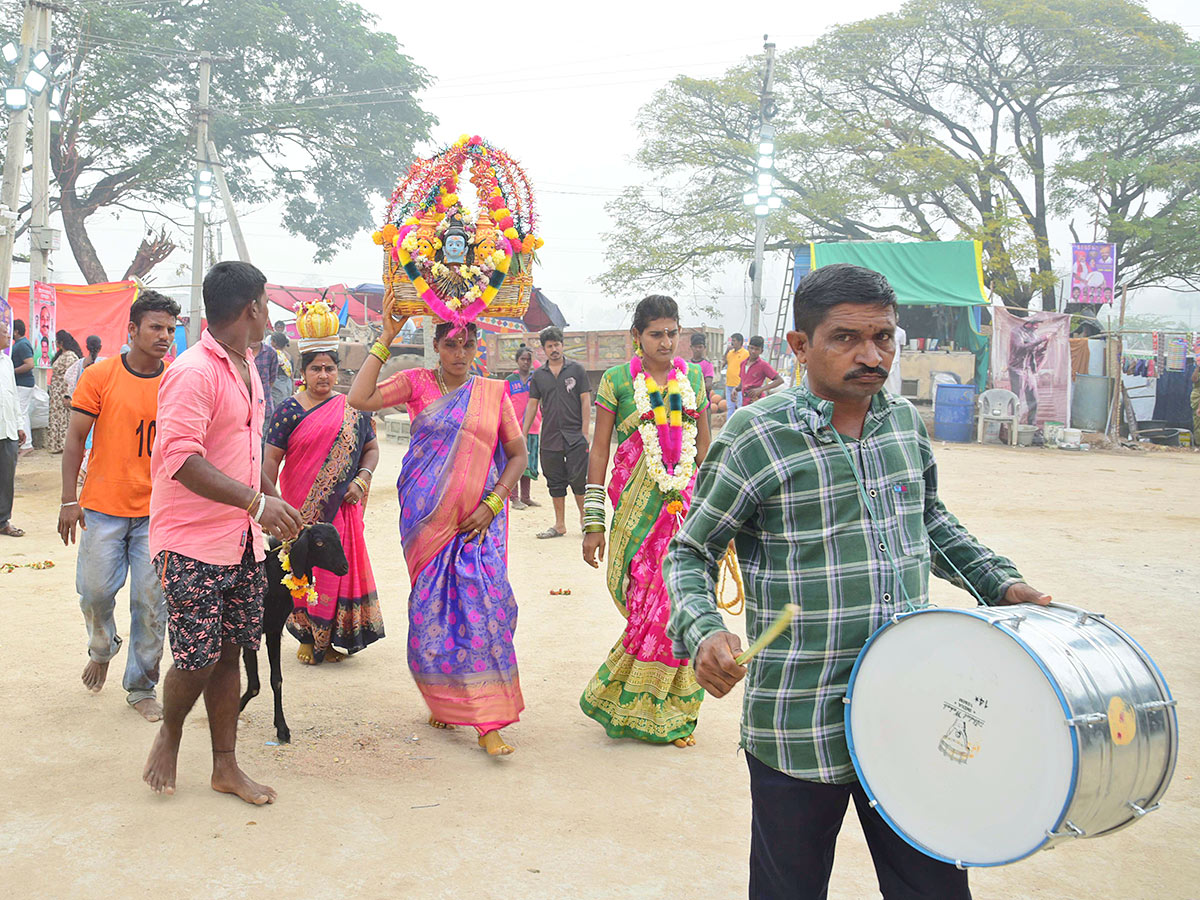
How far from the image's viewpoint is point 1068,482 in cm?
1437

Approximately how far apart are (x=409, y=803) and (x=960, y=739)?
2488 millimetres

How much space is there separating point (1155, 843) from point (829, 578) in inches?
92.1

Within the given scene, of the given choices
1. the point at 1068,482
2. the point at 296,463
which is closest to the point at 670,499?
the point at 296,463

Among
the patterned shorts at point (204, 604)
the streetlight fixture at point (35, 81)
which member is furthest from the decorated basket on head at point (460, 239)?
the streetlight fixture at point (35, 81)

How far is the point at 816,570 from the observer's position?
225 centimetres

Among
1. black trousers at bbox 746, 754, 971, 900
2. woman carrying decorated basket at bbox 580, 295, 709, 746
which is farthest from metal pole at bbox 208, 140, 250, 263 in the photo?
black trousers at bbox 746, 754, 971, 900

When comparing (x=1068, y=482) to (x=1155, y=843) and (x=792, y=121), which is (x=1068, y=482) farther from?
(x=792, y=121)

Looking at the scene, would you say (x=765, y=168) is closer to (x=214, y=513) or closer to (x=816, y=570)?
(x=214, y=513)

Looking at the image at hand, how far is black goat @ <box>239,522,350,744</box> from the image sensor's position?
170 inches

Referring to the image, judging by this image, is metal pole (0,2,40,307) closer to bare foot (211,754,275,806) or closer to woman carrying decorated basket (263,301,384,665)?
woman carrying decorated basket (263,301,384,665)

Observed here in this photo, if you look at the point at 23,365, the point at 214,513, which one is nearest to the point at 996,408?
the point at 23,365

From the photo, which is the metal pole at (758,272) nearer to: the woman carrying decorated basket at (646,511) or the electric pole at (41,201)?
the electric pole at (41,201)

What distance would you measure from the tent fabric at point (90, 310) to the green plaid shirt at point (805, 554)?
17.5 m

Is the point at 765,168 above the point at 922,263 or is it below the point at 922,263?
above
